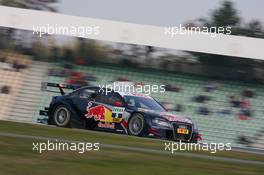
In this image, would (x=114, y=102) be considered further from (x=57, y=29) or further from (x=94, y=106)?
(x=57, y=29)

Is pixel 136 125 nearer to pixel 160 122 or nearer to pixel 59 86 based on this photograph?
pixel 160 122

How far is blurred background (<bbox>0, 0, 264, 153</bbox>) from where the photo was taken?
71.5 feet

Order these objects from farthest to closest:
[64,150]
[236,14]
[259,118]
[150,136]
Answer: [236,14] → [259,118] → [150,136] → [64,150]

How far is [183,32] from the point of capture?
871 inches

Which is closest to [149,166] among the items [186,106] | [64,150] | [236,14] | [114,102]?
[64,150]

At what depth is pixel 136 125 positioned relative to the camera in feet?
56.0

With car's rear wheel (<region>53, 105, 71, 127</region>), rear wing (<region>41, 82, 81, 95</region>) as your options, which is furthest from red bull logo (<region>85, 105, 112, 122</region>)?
rear wing (<region>41, 82, 81, 95</region>)

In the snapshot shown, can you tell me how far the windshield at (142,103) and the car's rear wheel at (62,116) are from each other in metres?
1.77

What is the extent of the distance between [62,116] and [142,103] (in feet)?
7.93

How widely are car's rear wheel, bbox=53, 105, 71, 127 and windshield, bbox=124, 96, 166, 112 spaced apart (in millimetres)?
1767

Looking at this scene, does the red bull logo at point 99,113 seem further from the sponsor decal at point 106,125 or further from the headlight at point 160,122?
the headlight at point 160,122

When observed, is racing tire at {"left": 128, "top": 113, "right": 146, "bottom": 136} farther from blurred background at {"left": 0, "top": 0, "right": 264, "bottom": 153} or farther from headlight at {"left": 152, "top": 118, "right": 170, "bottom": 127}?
blurred background at {"left": 0, "top": 0, "right": 264, "bottom": 153}

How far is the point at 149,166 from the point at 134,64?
13616mm

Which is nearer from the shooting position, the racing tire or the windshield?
the racing tire
